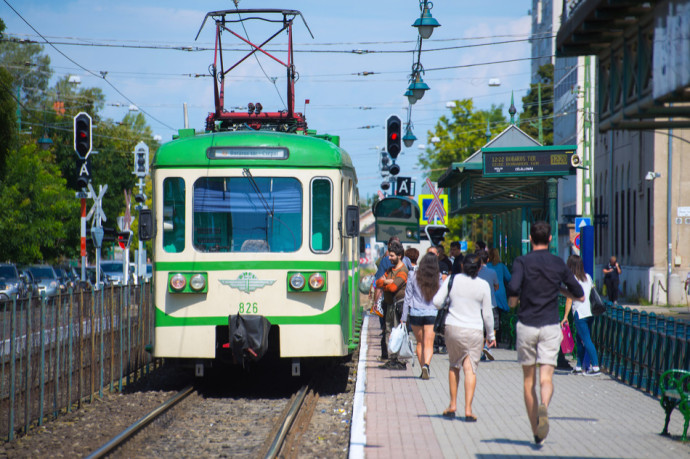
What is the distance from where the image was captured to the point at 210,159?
12.5 metres

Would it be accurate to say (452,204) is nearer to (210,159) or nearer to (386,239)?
(386,239)

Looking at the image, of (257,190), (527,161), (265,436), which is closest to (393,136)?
(527,161)

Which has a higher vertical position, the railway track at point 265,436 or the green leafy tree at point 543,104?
the green leafy tree at point 543,104

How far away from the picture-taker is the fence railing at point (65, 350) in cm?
972

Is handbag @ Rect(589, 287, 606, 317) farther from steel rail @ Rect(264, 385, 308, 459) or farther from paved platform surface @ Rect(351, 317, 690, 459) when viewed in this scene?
steel rail @ Rect(264, 385, 308, 459)

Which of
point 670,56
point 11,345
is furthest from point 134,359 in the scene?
point 670,56

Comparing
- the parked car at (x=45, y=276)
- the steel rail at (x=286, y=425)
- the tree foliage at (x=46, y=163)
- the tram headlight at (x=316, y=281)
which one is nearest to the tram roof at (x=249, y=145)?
the tram headlight at (x=316, y=281)

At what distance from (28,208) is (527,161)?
29459mm

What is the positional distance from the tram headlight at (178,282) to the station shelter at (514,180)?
6.48 meters

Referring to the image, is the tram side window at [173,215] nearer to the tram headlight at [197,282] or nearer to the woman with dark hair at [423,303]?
the tram headlight at [197,282]

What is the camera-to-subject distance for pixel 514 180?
19859 mm

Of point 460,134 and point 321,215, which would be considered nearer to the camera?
point 321,215

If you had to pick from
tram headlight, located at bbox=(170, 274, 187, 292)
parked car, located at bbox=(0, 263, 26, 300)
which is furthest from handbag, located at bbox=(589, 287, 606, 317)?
parked car, located at bbox=(0, 263, 26, 300)

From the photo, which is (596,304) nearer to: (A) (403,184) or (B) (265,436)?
(B) (265,436)
